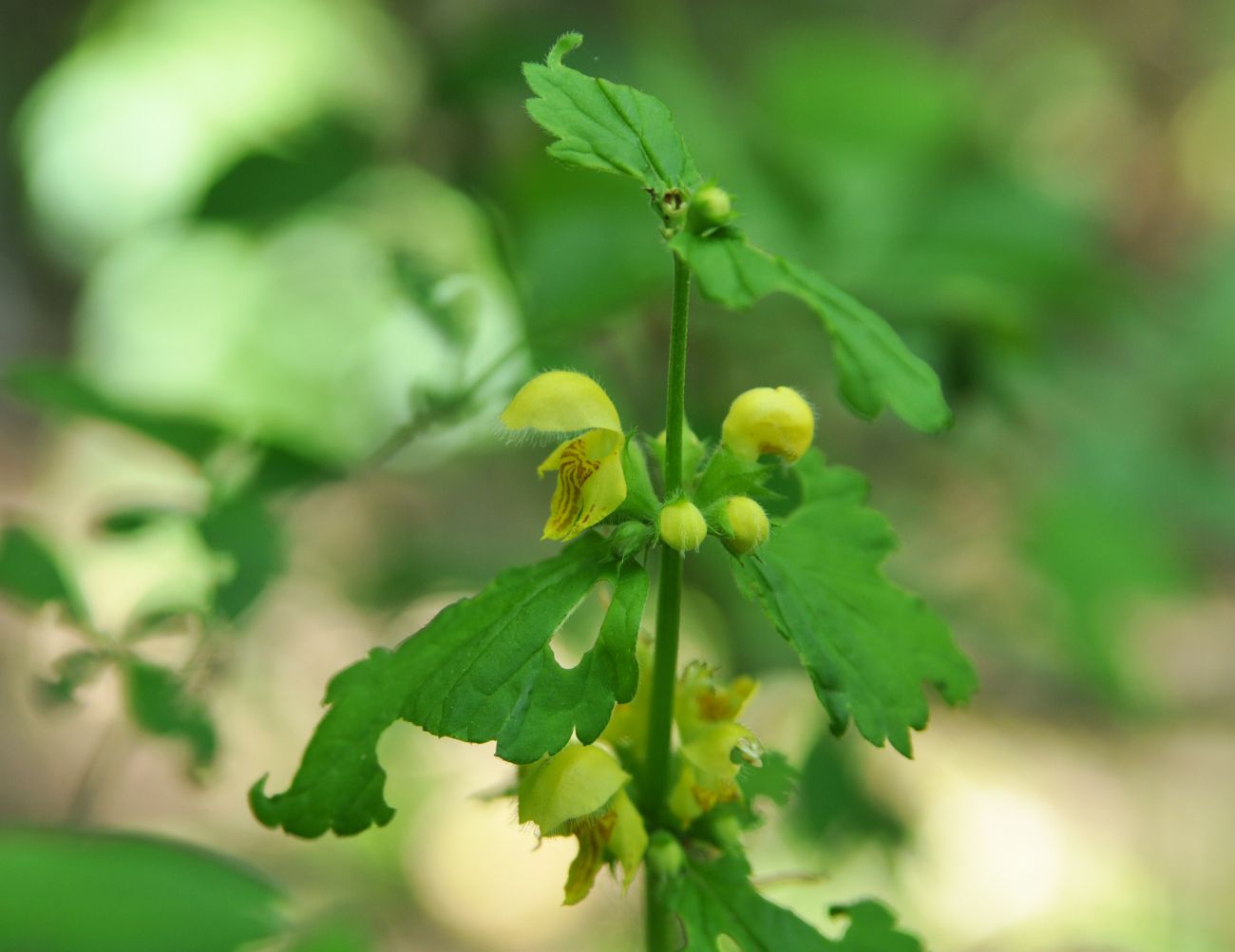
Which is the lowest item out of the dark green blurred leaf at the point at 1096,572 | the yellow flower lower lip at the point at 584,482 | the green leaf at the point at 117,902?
the green leaf at the point at 117,902

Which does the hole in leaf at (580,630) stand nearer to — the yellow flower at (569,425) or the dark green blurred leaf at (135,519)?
the dark green blurred leaf at (135,519)

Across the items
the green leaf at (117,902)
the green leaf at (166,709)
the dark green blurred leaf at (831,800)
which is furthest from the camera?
the dark green blurred leaf at (831,800)

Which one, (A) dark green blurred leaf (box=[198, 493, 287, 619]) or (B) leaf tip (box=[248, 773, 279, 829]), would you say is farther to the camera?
(A) dark green blurred leaf (box=[198, 493, 287, 619])

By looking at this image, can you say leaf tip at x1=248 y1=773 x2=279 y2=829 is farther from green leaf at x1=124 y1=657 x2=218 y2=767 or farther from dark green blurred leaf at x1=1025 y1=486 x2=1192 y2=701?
dark green blurred leaf at x1=1025 y1=486 x2=1192 y2=701

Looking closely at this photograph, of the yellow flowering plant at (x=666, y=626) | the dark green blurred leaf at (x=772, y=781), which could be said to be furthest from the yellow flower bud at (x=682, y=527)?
the dark green blurred leaf at (x=772, y=781)

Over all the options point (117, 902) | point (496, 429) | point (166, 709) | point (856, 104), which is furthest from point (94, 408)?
point (856, 104)

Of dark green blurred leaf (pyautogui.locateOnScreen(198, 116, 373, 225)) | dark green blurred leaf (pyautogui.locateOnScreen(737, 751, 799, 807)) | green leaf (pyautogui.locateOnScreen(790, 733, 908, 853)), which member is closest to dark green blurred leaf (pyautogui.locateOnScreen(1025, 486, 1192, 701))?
green leaf (pyautogui.locateOnScreen(790, 733, 908, 853))

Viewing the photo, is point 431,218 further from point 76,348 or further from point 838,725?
point 838,725
